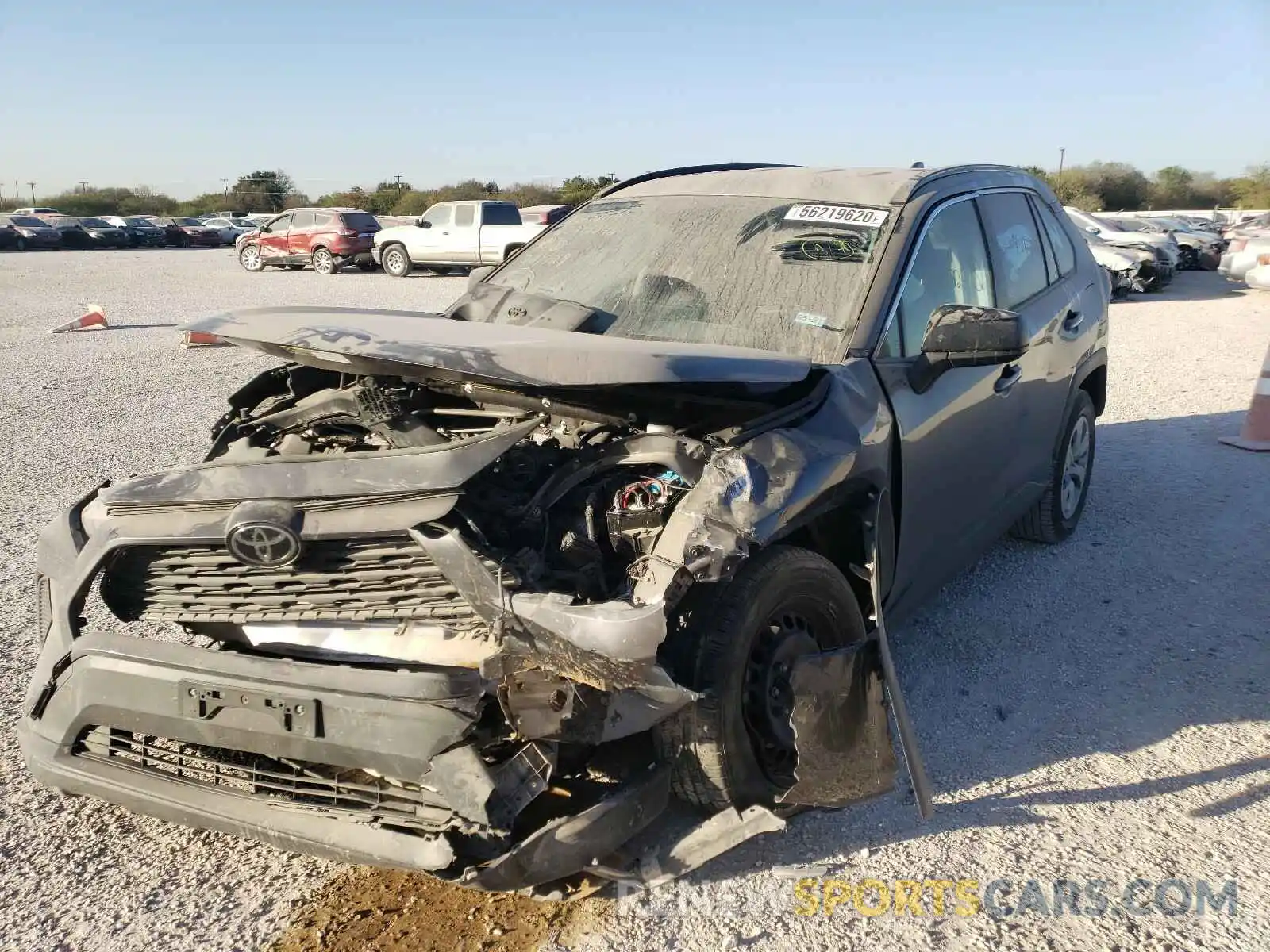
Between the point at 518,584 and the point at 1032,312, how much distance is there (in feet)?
9.87

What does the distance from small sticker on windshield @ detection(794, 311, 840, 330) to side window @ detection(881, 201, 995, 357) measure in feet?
0.67

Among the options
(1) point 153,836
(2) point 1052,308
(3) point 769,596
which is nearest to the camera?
(3) point 769,596

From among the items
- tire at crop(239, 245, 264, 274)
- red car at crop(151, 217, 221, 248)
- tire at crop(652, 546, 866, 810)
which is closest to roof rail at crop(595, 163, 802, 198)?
tire at crop(652, 546, 866, 810)

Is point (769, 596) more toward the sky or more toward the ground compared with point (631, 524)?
more toward the ground

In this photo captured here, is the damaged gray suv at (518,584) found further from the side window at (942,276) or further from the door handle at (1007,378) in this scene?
the door handle at (1007,378)

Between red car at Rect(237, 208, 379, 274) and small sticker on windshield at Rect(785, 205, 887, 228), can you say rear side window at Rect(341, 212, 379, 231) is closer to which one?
red car at Rect(237, 208, 379, 274)

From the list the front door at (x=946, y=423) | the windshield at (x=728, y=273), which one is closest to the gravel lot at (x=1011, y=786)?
the front door at (x=946, y=423)

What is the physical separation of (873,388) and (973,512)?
105cm

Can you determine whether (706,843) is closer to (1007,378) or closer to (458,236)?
(1007,378)

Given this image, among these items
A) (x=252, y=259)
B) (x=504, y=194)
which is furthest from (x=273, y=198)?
(x=252, y=259)

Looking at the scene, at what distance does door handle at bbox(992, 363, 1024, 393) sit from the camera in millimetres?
3854

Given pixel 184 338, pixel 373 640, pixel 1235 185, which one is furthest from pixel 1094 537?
pixel 1235 185

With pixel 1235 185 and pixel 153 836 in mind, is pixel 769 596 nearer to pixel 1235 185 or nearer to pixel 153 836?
pixel 153 836

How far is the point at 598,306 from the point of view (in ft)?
12.1
